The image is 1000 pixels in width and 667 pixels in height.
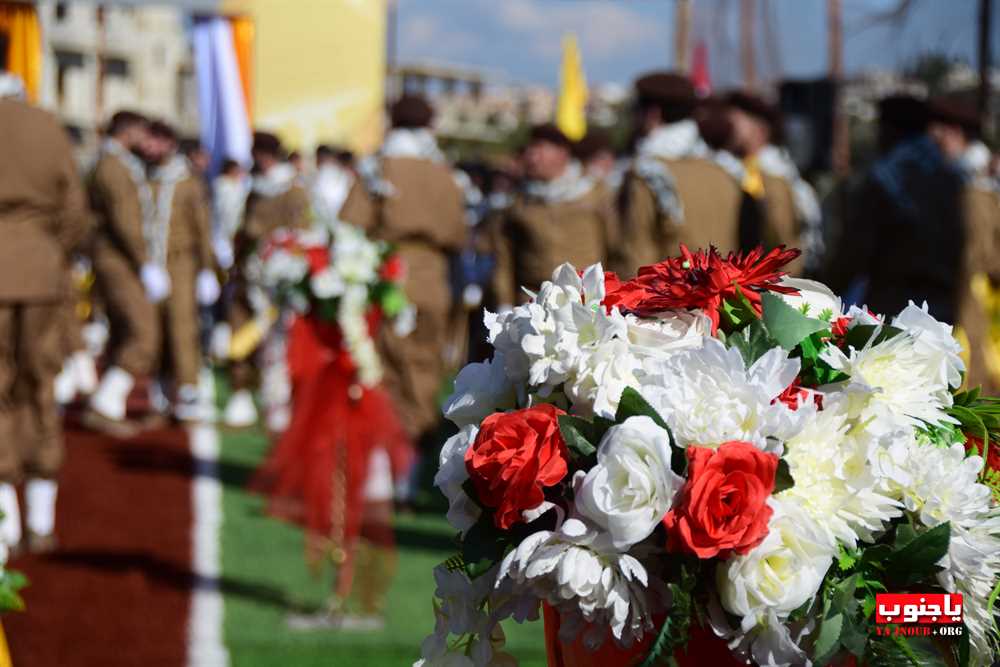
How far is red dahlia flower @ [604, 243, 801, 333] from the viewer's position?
2.25 metres

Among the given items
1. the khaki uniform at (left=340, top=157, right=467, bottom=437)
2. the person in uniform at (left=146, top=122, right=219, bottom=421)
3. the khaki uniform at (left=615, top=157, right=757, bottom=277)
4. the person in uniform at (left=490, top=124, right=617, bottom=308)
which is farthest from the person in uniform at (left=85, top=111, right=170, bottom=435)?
the khaki uniform at (left=615, top=157, right=757, bottom=277)

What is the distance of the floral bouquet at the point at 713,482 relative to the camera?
1978mm

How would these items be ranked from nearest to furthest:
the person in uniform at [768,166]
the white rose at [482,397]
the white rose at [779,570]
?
the white rose at [779,570]
the white rose at [482,397]
the person in uniform at [768,166]

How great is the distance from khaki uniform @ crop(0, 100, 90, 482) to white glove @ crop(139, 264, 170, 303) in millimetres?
4384

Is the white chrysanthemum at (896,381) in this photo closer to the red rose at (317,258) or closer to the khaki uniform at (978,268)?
the khaki uniform at (978,268)

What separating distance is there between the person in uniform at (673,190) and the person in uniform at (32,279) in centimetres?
276

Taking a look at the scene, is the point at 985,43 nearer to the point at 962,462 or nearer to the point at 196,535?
the point at 196,535

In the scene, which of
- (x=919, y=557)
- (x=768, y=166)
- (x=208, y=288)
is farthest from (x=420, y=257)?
(x=919, y=557)

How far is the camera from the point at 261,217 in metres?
13.1

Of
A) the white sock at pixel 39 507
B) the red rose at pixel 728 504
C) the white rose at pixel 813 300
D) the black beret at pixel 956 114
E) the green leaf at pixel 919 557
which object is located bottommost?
the white sock at pixel 39 507

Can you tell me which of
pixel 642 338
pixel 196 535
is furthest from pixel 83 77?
pixel 642 338

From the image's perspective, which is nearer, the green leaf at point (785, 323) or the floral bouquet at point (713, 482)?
the floral bouquet at point (713, 482)

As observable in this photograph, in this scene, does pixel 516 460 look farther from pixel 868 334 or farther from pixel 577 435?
pixel 868 334

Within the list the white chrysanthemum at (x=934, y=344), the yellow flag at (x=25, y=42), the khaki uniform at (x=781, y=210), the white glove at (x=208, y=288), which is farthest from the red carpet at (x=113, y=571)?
the yellow flag at (x=25, y=42)
